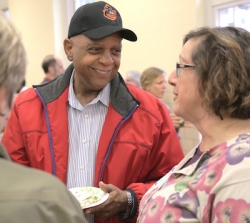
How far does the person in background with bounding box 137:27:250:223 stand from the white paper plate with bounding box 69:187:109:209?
7.5 inches

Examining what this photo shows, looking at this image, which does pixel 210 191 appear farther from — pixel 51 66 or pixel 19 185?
pixel 51 66

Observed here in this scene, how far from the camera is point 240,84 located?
118cm

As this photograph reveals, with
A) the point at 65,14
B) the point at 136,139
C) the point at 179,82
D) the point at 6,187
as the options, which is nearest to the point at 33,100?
the point at 136,139

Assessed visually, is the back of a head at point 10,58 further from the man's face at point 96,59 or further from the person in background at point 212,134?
the man's face at point 96,59

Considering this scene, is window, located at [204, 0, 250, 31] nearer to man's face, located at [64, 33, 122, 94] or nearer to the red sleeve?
man's face, located at [64, 33, 122, 94]

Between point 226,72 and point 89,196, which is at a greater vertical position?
point 226,72

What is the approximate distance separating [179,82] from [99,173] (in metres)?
0.54

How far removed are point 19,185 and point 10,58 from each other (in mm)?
255

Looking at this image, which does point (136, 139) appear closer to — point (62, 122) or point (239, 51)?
point (62, 122)

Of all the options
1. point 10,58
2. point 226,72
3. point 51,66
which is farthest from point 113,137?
point 51,66

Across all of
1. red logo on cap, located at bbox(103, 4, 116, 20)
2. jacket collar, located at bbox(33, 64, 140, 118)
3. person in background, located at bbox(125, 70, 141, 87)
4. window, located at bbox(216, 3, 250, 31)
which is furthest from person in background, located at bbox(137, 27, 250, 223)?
person in background, located at bbox(125, 70, 141, 87)

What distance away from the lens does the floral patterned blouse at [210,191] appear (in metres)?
1.00

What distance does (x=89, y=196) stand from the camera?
4.75 feet

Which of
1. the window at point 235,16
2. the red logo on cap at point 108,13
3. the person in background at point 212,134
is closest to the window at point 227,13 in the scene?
the window at point 235,16
